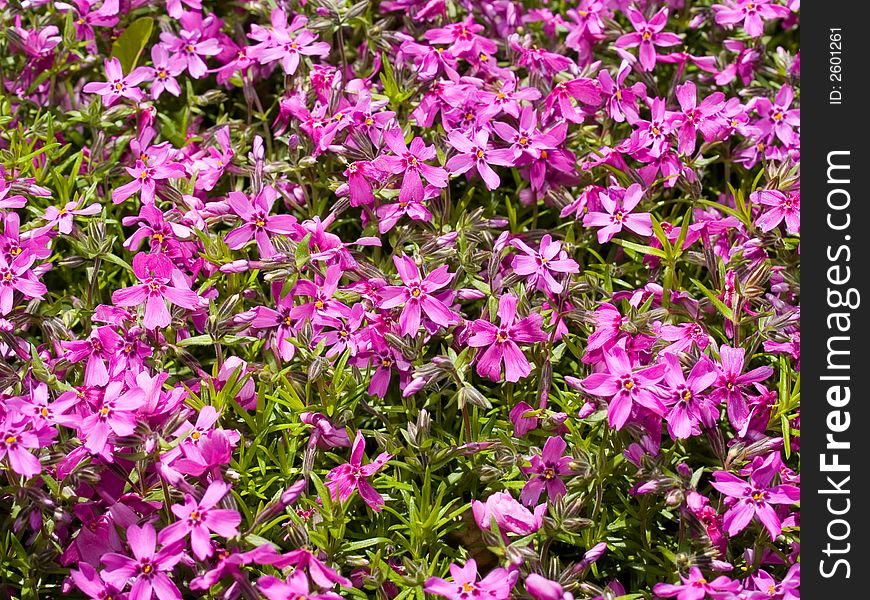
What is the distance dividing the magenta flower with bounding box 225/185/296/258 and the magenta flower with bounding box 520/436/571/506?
0.87 m

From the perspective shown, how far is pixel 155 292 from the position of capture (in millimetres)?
2539

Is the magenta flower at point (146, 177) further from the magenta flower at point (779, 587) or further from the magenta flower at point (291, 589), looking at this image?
the magenta flower at point (779, 587)

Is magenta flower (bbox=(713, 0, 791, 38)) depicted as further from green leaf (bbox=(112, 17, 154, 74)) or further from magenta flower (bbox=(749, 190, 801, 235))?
green leaf (bbox=(112, 17, 154, 74))

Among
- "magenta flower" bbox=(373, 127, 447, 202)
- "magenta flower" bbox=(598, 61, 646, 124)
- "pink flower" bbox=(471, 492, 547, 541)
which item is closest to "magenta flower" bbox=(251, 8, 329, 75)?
"magenta flower" bbox=(373, 127, 447, 202)

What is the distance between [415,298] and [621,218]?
65 cm

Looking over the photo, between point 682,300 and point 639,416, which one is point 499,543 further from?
point 682,300

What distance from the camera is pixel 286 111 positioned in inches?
118

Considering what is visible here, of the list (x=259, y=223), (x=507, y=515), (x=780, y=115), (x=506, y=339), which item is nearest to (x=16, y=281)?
(x=259, y=223)

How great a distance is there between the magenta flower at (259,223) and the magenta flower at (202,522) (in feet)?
2.42

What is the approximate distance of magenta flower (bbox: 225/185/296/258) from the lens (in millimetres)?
2668

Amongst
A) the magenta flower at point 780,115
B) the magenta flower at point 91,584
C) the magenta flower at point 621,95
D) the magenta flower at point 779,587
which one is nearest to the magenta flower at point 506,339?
the magenta flower at point 779,587

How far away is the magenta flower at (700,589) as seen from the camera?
2.18 m

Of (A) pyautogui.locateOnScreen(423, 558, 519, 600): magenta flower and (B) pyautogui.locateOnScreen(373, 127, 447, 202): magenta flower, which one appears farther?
(B) pyautogui.locateOnScreen(373, 127, 447, 202): magenta flower

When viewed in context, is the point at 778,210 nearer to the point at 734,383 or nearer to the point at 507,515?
the point at 734,383
